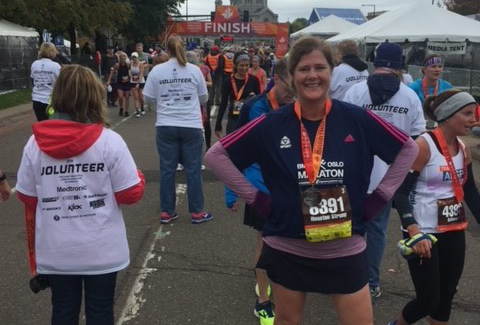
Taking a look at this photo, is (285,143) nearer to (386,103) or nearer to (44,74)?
(386,103)

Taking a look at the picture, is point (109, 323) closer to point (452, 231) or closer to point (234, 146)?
point (234, 146)

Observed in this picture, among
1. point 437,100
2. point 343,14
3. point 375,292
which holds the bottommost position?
point 375,292

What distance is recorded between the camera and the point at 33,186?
2.56 m

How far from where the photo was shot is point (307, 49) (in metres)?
2.35

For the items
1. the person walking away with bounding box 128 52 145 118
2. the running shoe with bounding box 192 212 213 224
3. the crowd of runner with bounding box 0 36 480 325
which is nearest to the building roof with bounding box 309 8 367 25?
the person walking away with bounding box 128 52 145 118

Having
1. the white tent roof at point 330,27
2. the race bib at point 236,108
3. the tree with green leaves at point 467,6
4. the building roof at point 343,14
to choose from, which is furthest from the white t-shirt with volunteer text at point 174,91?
the tree with green leaves at point 467,6

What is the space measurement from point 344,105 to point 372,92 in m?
1.65

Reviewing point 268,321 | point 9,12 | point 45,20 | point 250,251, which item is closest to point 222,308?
point 268,321

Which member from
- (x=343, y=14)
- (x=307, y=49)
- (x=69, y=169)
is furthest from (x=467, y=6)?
(x=69, y=169)

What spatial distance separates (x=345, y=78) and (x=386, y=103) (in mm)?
1776

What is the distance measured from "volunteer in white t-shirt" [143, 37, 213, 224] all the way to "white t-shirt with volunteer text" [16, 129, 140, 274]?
9.93ft

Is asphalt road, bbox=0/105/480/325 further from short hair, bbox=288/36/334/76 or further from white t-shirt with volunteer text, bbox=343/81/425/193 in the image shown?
short hair, bbox=288/36/334/76

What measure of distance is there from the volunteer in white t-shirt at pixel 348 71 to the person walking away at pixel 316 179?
330cm

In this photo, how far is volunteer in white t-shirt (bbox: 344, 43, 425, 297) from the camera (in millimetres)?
3898
